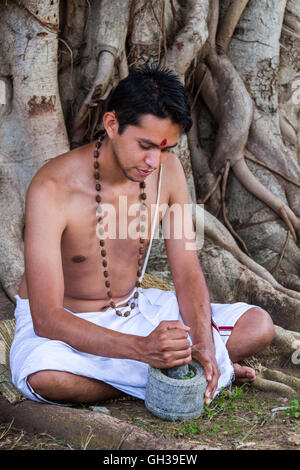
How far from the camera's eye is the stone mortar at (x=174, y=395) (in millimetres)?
2668

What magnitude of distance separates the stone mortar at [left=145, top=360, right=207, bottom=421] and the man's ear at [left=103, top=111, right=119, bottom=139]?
1.18 meters

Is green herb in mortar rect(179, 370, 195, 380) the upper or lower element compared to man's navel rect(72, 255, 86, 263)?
lower

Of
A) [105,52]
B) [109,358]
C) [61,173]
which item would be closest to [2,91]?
→ [105,52]

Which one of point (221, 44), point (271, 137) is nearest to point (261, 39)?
point (221, 44)

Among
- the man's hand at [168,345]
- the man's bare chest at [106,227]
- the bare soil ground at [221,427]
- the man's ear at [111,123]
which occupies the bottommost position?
the bare soil ground at [221,427]

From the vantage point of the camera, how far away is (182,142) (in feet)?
16.7

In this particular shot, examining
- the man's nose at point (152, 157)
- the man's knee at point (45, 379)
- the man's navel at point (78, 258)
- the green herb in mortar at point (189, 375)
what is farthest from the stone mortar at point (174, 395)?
the man's nose at point (152, 157)

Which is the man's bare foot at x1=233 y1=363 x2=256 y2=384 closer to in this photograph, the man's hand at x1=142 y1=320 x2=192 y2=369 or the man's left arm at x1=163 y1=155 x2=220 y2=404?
the man's left arm at x1=163 y1=155 x2=220 y2=404

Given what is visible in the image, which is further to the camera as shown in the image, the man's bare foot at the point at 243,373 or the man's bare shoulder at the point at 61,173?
the man's bare foot at the point at 243,373

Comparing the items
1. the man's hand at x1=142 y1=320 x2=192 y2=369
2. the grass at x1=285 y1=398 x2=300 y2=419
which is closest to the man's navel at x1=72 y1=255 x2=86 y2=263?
the man's hand at x1=142 y1=320 x2=192 y2=369

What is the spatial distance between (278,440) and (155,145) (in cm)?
147

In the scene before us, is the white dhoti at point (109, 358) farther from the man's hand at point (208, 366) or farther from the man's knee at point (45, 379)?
the man's hand at point (208, 366)

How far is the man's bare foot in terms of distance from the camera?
3275 mm

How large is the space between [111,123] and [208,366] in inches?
51.3
